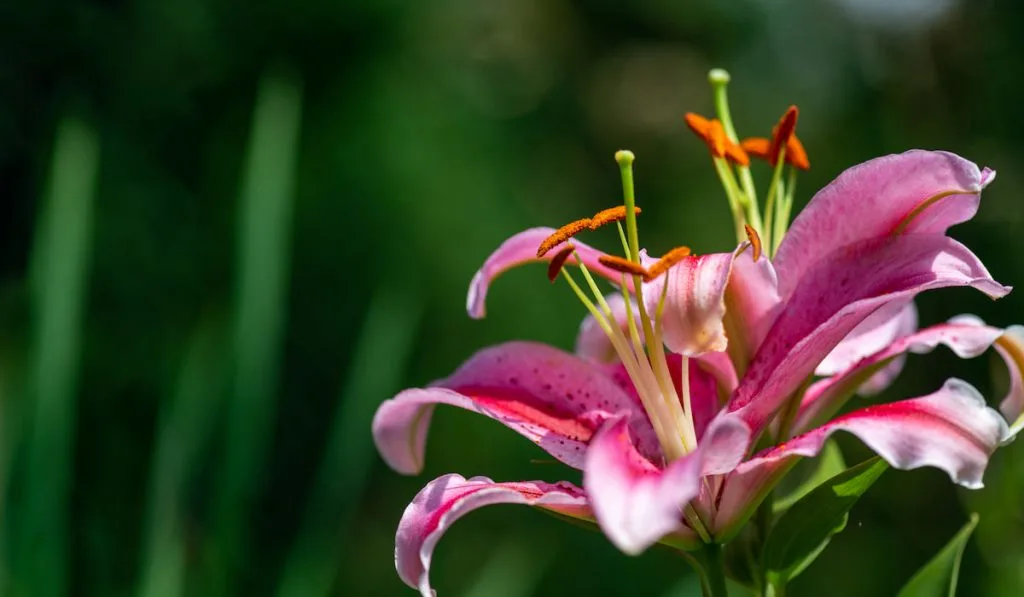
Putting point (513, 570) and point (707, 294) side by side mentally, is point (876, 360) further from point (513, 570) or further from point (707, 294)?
point (513, 570)

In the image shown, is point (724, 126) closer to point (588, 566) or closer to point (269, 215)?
point (269, 215)

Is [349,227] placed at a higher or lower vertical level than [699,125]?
higher

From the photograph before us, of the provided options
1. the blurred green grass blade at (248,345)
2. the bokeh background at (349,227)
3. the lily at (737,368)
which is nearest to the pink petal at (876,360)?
the lily at (737,368)

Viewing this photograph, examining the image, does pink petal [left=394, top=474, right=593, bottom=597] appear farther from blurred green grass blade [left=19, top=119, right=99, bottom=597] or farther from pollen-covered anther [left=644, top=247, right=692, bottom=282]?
blurred green grass blade [left=19, top=119, right=99, bottom=597]

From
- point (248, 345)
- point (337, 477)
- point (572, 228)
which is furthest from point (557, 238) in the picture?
point (337, 477)

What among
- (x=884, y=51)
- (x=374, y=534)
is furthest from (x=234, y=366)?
(x=884, y=51)

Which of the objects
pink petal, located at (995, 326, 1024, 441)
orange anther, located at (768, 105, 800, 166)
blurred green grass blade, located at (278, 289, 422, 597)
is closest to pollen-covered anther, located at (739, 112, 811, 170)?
orange anther, located at (768, 105, 800, 166)
